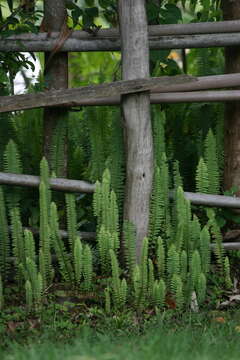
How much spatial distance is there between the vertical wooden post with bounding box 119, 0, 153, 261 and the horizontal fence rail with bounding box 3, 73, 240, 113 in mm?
95

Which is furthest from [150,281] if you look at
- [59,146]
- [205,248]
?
[59,146]

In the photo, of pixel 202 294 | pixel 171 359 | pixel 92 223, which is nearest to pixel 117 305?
pixel 202 294

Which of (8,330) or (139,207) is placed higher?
(139,207)

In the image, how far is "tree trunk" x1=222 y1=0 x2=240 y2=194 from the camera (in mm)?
4789

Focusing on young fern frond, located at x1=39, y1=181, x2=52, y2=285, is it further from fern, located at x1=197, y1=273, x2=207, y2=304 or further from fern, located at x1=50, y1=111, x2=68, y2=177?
fern, located at x1=197, y1=273, x2=207, y2=304

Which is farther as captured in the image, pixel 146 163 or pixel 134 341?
pixel 146 163

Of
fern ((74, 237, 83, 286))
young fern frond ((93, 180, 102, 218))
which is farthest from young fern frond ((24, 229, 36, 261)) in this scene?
young fern frond ((93, 180, 102, 218))

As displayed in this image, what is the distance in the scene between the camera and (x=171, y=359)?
2785 millimetres

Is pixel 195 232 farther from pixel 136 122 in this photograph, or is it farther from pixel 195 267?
pixel 136 122

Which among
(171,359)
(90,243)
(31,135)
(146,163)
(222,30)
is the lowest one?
(171,359)

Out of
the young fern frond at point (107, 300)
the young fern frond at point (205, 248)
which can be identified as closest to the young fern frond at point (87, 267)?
the young fern frond at point (107, 300)

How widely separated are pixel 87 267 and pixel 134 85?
3.58 feet

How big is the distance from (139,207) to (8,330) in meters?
1.09

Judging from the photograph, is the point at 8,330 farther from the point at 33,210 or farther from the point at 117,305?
the point at 33,210
